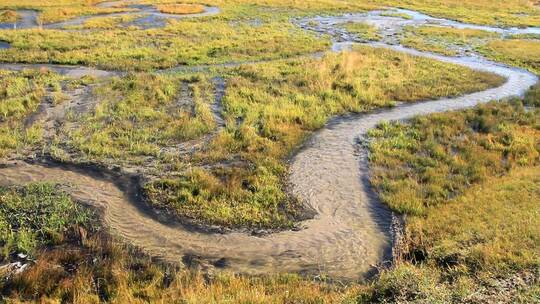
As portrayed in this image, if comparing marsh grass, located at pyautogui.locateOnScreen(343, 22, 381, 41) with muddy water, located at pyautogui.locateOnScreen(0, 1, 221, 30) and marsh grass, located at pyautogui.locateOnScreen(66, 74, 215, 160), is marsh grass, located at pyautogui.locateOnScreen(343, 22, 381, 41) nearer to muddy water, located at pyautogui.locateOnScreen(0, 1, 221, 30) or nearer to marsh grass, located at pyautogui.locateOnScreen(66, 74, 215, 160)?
muddy water, located at pyautogui.locateOnScreen(0, 1, 221, 30)

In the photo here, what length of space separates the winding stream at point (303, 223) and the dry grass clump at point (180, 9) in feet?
153

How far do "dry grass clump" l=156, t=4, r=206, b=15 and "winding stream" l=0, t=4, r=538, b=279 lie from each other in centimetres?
4673

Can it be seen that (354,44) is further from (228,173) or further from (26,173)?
(26,173)

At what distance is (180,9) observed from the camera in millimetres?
63219

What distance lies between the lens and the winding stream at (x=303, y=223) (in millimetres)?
12289

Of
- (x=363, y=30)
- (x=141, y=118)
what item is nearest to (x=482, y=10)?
(x=363, y=30)

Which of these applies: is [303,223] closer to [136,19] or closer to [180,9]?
[136,19]

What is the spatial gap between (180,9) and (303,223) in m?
55.7

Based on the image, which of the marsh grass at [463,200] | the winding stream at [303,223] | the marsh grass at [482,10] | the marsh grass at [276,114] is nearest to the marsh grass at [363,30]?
the marsh grass at [276,114]

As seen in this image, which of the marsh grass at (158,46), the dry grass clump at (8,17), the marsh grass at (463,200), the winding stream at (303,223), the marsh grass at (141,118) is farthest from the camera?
the dry grass clump at (8,17)

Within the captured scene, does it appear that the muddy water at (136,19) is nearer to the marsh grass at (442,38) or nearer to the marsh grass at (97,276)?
the marsh grass at (442,38)

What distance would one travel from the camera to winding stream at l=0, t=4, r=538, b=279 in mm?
12289

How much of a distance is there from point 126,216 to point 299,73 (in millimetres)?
20075

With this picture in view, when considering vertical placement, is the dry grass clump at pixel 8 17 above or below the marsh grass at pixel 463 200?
above
